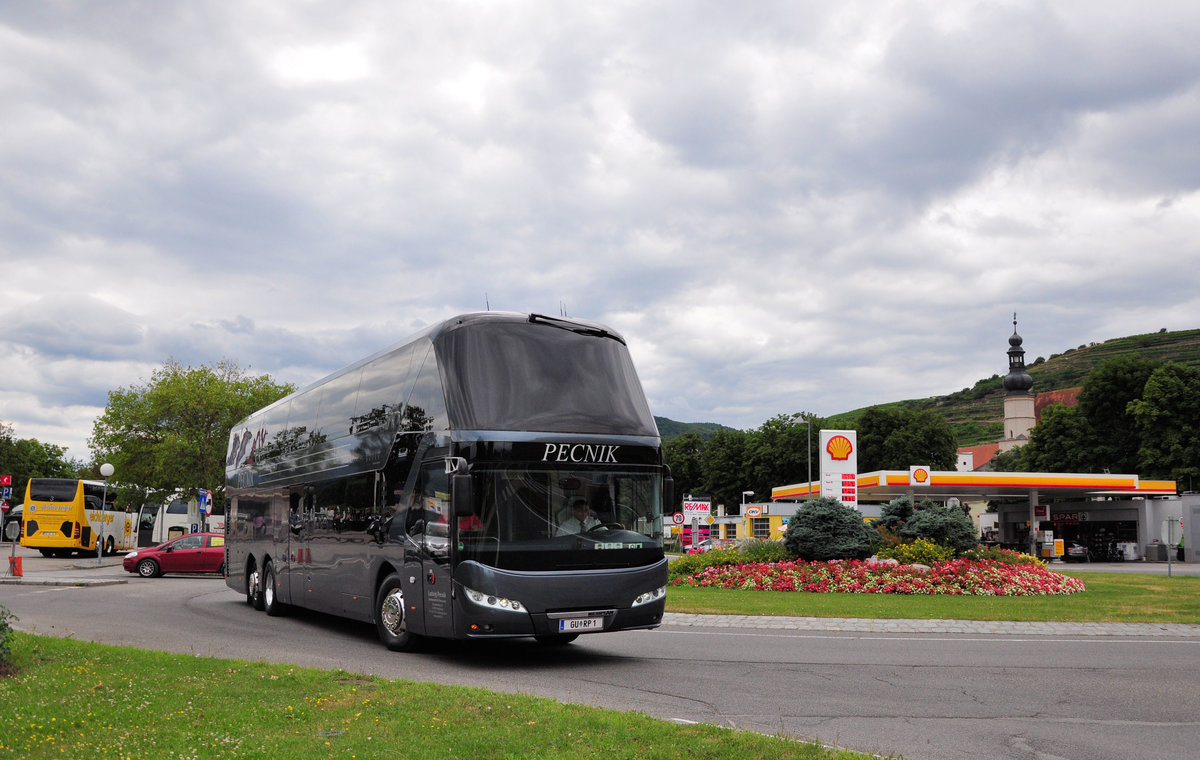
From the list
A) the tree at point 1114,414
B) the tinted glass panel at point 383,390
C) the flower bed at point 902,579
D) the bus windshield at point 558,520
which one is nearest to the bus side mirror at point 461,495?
the bus windshield at point 558,520

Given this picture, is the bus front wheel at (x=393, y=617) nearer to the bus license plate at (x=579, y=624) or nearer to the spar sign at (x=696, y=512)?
the bus license plate at (x=579, y=624)

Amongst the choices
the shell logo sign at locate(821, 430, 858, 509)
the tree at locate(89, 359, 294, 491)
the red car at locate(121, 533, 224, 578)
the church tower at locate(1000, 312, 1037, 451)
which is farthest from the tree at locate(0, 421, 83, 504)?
the church tower at locate(1000, 312, 1037, 451)

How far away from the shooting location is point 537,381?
11.8 meters

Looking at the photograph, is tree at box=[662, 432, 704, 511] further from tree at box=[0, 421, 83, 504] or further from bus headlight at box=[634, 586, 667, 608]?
bus headlight at box=[634, 586, 667, 608]

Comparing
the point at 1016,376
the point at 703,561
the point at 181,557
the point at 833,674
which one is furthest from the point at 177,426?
the point at 1016,376

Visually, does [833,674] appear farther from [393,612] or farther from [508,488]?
Result: [393,612]

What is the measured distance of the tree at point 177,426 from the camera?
5234cm

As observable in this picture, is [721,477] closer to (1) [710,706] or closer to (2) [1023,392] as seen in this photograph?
(2) [1023,392]

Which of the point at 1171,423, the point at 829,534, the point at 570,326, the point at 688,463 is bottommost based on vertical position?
the point at 829,534

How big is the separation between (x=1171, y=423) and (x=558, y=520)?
227 ft

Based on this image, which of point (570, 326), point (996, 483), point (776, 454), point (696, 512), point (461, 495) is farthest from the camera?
point (776, 454)

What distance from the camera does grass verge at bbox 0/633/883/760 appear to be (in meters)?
6.23

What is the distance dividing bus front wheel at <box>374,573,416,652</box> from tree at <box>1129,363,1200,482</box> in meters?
66.9

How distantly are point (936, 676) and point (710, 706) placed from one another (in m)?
3.40
